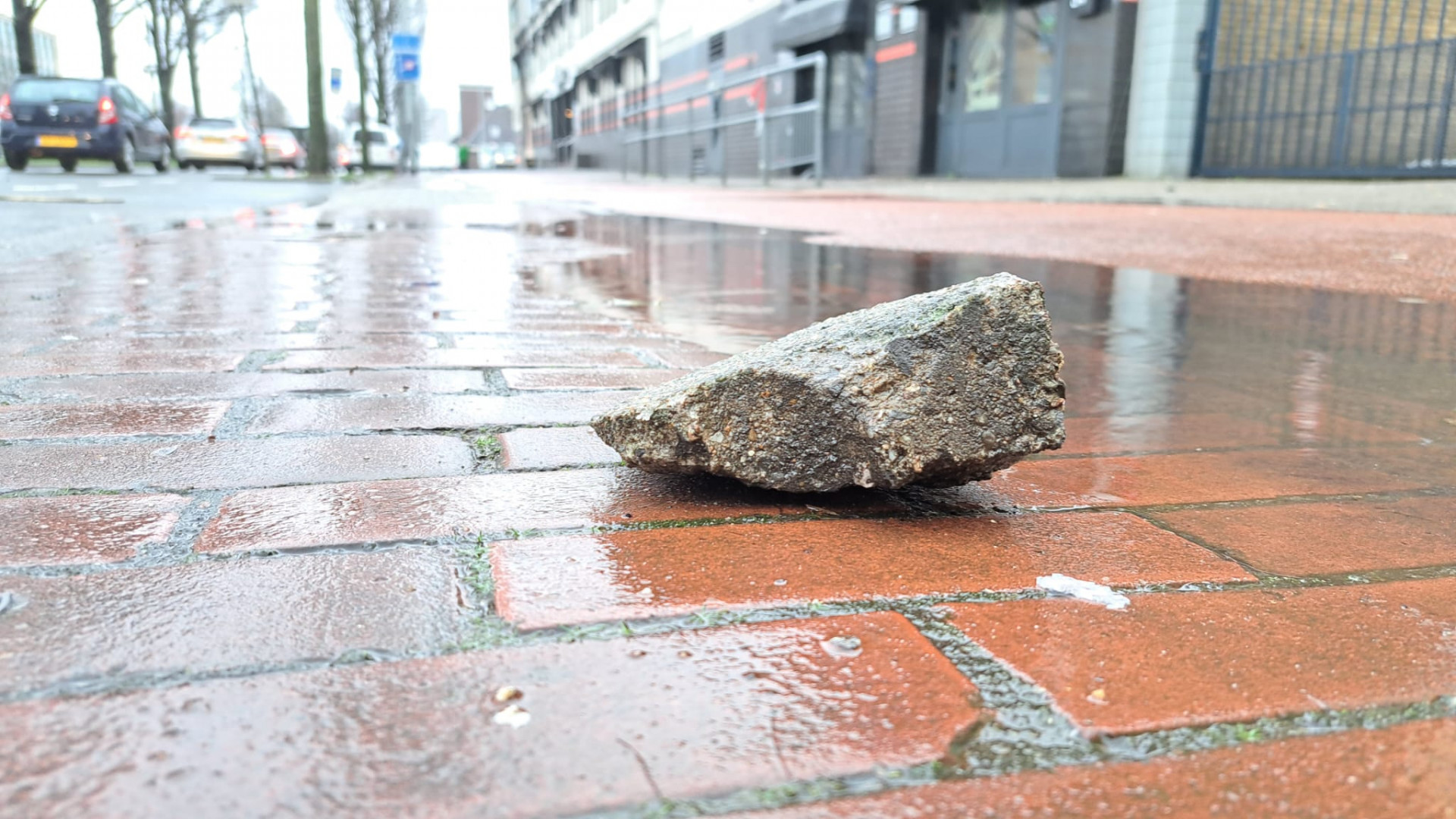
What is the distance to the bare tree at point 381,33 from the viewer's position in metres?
35.6

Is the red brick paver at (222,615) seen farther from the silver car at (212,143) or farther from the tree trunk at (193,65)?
the tree trunk at (193,65)

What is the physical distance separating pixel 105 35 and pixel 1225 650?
95.5ft

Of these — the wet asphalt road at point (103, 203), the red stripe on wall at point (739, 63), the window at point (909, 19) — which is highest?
the red stripe on wall at point (739, 63)

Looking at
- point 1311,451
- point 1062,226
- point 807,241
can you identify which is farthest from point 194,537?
point 1062,226

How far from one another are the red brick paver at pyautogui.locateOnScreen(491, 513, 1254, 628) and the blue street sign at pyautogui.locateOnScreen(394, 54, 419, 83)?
88.0ft

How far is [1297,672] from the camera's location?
3.27ft

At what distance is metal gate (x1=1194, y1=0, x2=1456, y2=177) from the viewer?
8211mm

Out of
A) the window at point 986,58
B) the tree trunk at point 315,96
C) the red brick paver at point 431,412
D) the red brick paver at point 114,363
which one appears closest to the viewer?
the red brick paver at point 431,412

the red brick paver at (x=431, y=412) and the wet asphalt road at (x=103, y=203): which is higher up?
the wet asphalt road at (x=103, y=203)

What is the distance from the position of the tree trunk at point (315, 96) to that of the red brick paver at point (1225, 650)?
21.5m

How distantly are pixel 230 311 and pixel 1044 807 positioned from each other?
3133mm

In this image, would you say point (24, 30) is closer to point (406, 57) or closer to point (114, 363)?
point (406, 57)

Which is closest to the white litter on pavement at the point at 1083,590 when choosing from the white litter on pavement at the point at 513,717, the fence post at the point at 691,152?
the white litter on pavement at the point at 513,717

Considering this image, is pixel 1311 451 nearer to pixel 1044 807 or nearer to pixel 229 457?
pixel 1044 807
